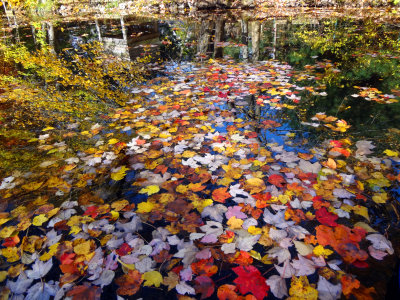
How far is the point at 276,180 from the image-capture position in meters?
2.67

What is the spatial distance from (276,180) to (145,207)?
58.9 inches

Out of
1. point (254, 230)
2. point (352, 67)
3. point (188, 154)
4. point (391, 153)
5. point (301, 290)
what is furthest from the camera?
point (352, 67)

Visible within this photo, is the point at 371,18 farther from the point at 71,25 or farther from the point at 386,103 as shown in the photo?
the point at 71,25

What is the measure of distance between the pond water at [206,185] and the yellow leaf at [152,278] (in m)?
0.01

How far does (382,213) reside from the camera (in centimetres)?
227

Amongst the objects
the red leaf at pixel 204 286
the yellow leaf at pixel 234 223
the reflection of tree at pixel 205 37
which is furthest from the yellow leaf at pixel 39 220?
the reflection of tree at pixel 205 37

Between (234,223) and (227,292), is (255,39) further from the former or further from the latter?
(227,292)

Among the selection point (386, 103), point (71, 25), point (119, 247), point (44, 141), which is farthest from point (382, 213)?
point (71, 25)

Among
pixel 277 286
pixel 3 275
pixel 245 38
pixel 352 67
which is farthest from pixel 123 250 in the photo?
pixel 245 38

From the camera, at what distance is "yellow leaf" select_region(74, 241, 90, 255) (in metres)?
2.05

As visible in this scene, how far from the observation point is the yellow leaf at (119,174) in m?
2.89

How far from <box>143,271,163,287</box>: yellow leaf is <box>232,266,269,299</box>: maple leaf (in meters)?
0.60

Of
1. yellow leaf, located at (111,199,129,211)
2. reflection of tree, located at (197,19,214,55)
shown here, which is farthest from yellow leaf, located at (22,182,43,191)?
reflection of tree, located at (197,19,214,55)

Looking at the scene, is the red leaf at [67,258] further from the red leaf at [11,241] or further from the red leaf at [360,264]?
the red leaf at [360,264]
